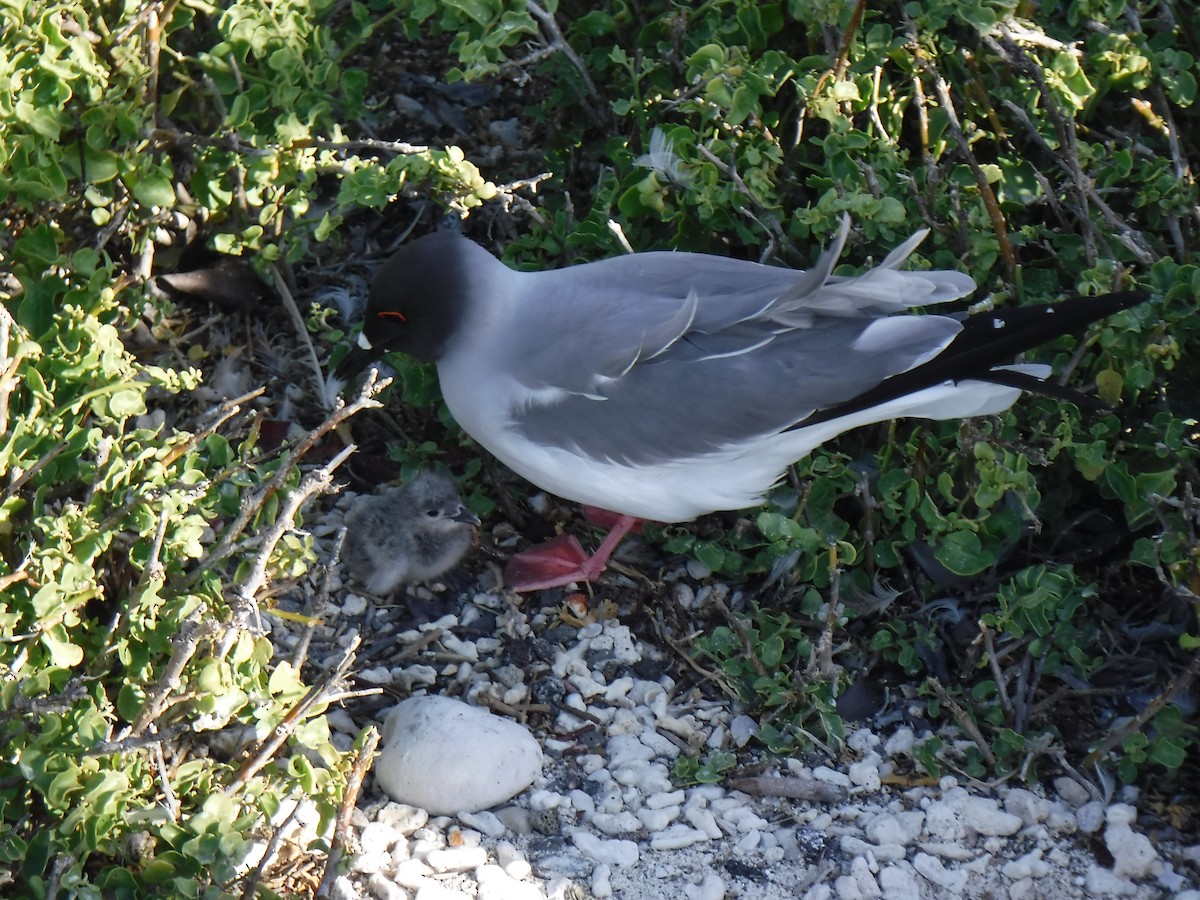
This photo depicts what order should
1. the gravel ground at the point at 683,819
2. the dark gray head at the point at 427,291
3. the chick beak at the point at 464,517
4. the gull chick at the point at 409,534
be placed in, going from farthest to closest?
the chick beak at the point at 464,517
the gull chick at the point at 409,534
the dark gray head at the point at 427,291
the gravel ground at the point at 683,819

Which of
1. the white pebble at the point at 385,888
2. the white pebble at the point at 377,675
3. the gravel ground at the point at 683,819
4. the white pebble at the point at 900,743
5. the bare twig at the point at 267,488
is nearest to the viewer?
the bare twig at the point at 267,488

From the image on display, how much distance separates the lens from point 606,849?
280 cm

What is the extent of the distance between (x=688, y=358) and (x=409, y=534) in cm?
91

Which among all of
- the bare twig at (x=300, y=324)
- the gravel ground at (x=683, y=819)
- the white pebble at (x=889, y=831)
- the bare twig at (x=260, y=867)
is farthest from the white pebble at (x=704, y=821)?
the bare twig at (x=300, y=324)

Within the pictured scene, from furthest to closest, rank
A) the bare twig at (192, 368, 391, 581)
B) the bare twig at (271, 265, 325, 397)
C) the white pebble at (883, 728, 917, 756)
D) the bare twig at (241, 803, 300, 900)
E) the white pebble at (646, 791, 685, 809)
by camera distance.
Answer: the bare twig at (271, 265, 325, 397) < the white pebble at (883, 728, 917, 756) < the white pebble at (646, 791, 685, 809) < the bare twig at (192, 368, 391, 581) < the bare twig at (241, 803, 300, 900)

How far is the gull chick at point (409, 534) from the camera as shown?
11.2 ft

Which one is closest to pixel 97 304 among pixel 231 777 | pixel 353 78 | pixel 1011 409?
pixel 353 78

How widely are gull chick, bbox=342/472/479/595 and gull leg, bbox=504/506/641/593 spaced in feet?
0.60

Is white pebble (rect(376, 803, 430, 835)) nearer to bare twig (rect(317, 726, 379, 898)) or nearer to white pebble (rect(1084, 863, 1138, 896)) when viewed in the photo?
bare twig (rect(317, 726, 379, 898))

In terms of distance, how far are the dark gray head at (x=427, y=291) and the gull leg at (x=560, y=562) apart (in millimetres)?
619

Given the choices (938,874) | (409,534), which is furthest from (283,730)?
(938,874)

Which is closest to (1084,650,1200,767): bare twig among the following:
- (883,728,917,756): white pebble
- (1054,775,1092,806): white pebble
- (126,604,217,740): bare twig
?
(1054,775,1092,806): white pebble

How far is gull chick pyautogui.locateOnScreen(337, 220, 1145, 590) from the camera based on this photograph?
116 inches

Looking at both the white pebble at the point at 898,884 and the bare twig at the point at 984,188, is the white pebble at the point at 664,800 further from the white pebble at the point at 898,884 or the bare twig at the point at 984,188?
the bare twig at the point at 984,188
